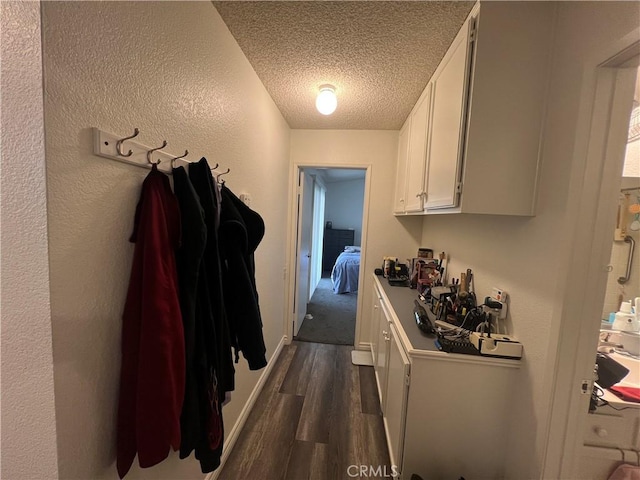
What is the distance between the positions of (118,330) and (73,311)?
0.52ft

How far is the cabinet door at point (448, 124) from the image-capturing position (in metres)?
1.20

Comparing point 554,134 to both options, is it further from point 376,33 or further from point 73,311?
point 73,311

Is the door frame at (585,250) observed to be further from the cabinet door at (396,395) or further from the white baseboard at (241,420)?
the white baseboard at (241,420)

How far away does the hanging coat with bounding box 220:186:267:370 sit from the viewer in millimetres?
1006

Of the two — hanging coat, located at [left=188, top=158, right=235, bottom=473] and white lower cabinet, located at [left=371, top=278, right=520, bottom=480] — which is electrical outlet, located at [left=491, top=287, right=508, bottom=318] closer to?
white lower cabinet, located at [left=371, top=278, right=520, bottom=480]

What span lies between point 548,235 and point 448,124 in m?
0.72

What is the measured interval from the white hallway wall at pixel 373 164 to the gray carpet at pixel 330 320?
71cm

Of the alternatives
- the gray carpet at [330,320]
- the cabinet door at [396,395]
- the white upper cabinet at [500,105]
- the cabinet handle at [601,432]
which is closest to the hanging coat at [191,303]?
the cabinet door at [396,395]

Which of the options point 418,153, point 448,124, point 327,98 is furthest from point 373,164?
point 448,124

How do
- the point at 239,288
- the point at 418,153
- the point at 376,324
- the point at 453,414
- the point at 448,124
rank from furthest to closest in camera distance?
the point at 376,324 → the point at 418,153 → the point at 448,124 → the point at 453,414 → the point at 239,288

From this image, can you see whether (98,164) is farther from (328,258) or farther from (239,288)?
(328,258)

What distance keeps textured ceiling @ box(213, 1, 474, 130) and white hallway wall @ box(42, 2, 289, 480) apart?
392 mm

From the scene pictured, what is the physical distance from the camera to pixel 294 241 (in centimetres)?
295

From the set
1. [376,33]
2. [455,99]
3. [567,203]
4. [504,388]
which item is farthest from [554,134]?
[504,388]
